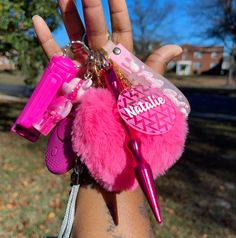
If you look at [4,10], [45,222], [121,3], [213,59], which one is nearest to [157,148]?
[121,3]

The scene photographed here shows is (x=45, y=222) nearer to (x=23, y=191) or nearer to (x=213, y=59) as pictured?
(x=23, y=191)

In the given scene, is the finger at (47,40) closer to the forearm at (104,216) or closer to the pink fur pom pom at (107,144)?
the pink fur pom pom at (107,144)

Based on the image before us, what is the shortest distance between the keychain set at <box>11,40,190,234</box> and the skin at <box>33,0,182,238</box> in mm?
39

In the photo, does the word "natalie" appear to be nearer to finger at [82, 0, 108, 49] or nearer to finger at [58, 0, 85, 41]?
finger at [82, 0, 108, 49]

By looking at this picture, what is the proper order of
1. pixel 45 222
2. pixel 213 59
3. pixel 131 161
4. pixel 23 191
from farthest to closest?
pixel 213 59
pixel 23 191
pixel 45 222
pixel 131 161

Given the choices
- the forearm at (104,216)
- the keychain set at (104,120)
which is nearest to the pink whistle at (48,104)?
the keychain set at (104,120)

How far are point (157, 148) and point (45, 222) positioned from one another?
8.96 ft

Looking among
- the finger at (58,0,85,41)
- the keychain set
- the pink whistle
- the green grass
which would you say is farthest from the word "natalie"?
the green grass

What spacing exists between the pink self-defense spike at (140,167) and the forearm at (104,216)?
0.63ft

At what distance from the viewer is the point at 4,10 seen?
14.7ft

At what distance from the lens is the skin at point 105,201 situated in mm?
1122

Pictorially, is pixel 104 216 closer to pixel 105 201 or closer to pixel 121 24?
pixel 105 201

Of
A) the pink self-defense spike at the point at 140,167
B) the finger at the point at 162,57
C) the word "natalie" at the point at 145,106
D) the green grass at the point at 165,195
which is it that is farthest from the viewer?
the green grass at the point at 165,195

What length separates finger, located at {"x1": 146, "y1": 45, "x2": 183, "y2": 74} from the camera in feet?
4.21
